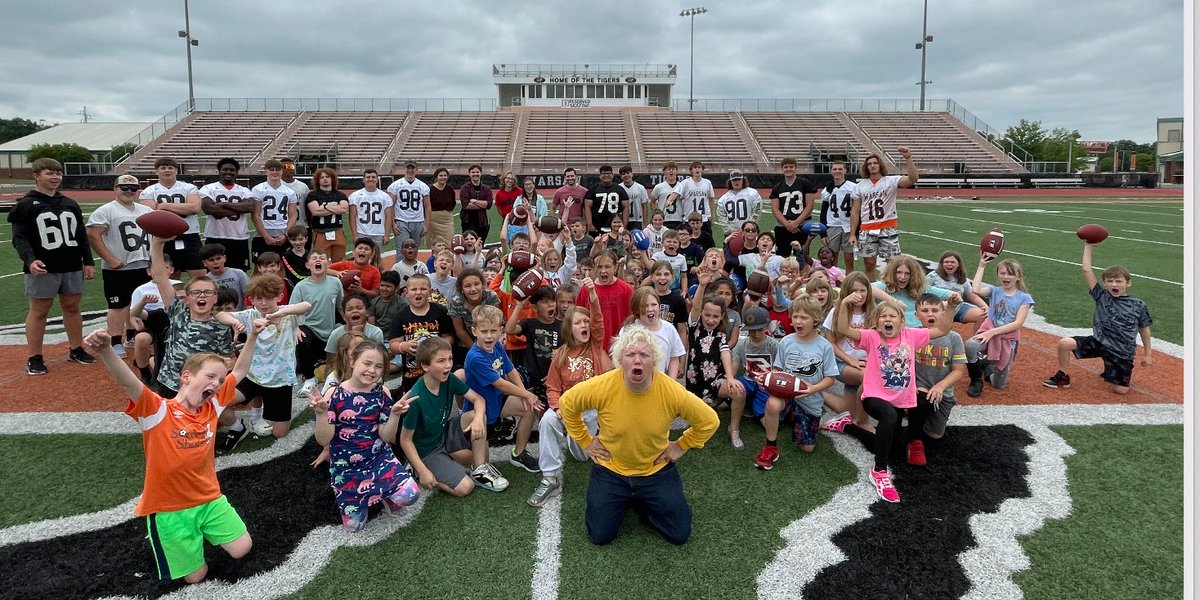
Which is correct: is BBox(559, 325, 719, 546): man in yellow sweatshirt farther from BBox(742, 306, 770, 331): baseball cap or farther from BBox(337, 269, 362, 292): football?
BBox(337, 269, 362, 292): football

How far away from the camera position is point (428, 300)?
515 centimetres

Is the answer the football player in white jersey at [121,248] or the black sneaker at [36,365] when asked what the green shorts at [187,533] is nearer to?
the football player in white jersey at [121,248]

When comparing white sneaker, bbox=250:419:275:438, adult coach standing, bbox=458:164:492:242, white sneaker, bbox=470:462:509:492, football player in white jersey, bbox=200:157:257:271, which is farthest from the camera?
adult coach standing, bbox=458:164:492:242

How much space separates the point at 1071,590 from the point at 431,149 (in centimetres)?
4665

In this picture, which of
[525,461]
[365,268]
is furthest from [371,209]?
[525,461]

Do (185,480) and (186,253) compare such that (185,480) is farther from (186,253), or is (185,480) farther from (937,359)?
(186,253)

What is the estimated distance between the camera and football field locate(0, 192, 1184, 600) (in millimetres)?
3076

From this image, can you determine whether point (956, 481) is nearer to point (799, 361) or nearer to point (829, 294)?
point (799, 361)

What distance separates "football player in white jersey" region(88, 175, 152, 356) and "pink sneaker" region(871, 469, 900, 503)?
21.3ft

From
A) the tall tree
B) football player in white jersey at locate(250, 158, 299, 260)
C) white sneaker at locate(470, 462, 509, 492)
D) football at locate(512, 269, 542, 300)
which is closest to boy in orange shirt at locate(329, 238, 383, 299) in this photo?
football at locate(512, 269, 542, 300)

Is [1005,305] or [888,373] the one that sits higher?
[1005,305]

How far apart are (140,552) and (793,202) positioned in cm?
790

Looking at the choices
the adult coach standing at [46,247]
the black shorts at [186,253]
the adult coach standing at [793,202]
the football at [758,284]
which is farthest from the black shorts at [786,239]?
the adult coach standing at [46,247]

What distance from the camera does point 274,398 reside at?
476 cm
